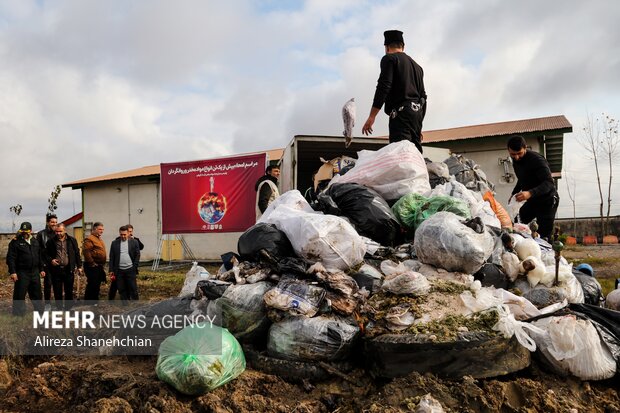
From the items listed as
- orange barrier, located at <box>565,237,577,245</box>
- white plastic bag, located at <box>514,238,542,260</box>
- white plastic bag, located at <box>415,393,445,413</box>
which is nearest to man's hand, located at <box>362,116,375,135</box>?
white plastic bag, located at <box>514,238,542,260</box>

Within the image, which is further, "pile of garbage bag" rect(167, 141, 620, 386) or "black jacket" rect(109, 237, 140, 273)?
"black jacket" rect(109, 237, 140, 273)

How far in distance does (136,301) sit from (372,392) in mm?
4885

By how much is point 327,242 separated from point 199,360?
1101 millimetres

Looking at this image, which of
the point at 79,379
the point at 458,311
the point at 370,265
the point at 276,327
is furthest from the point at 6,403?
the point at 458,311

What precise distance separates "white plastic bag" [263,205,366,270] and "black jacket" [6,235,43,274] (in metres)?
4.31

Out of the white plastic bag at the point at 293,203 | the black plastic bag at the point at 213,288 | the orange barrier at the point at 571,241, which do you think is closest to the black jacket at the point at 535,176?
the white plastic bag at the point at 293,203

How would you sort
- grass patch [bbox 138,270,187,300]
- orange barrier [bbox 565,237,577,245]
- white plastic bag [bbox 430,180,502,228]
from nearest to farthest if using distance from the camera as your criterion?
1. white plastic bag [bbox 430,180,502,228]
2. grass patch [bbox 138,270,187,300]
3. orange barrier [bbox 565,237,577,245]

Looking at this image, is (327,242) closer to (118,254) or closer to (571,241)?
(118,254)

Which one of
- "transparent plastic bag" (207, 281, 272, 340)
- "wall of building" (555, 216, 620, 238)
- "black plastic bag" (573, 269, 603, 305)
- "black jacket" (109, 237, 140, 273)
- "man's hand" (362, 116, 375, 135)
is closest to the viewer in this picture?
"transparent plastic bag" (207, 281, 272, 340)

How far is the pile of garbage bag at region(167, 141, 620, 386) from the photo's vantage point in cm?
234

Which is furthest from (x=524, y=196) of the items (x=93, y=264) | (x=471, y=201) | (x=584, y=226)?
(x=584, y=226)

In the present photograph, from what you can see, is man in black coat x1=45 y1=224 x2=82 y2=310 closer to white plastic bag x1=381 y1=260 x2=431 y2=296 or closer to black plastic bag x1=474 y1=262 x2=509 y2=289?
white plastic bag x1=381 y1=260 x2=431 y2=296

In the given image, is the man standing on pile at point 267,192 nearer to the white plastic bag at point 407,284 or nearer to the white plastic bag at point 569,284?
the white plastic bag at point 407,284

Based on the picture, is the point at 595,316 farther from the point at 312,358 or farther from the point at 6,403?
the point at 6,403
